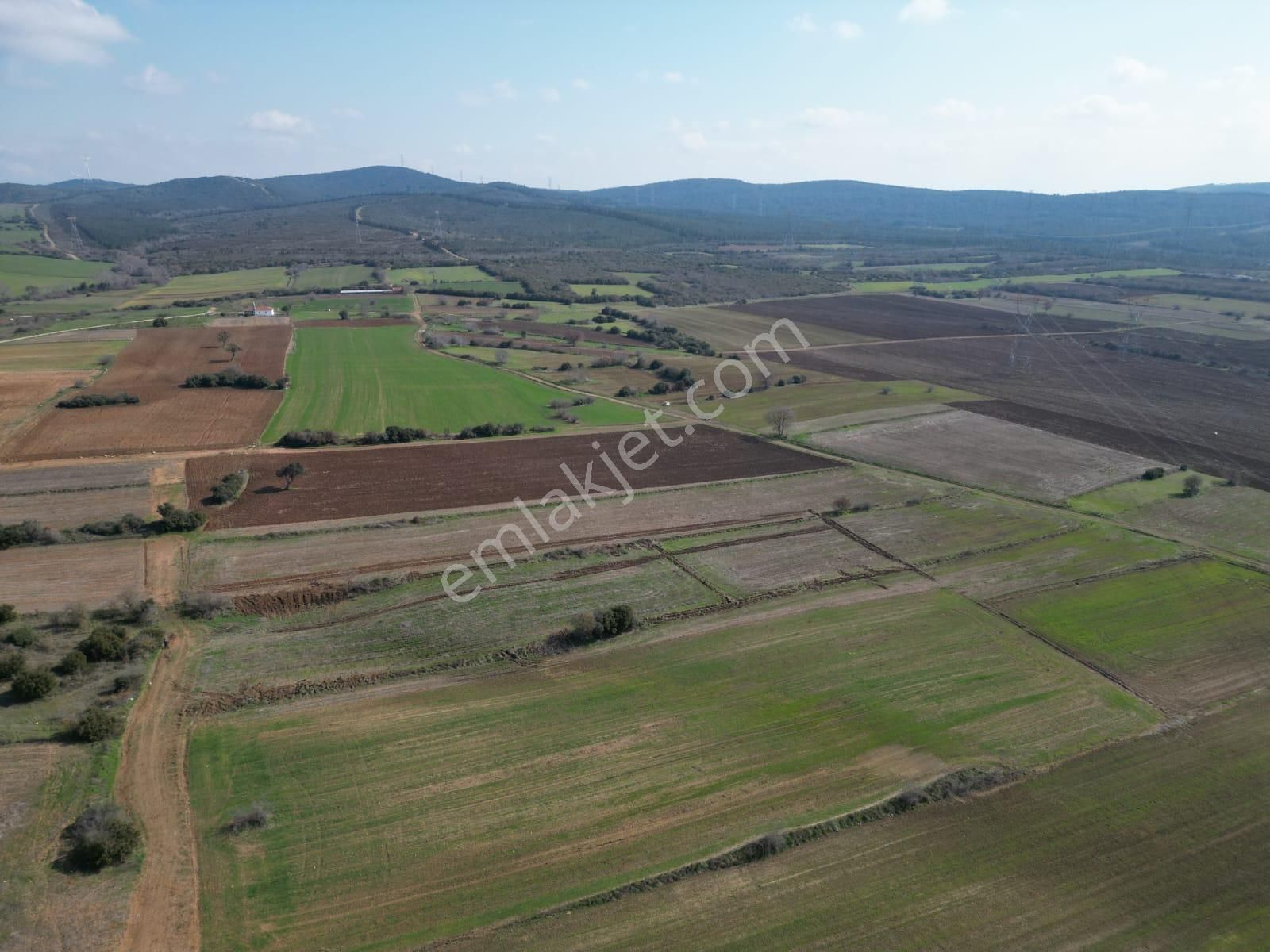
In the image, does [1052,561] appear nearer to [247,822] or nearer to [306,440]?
[247,822]

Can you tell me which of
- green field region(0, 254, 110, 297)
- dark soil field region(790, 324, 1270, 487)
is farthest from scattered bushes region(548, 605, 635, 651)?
green field region(0, 254, 110, 297)

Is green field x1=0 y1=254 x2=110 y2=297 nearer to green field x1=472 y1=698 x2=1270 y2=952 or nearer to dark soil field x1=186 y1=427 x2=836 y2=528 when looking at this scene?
dark soil field x1=186 y1=427 x2=836 y2=528

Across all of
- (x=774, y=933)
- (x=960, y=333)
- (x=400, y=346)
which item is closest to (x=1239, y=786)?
(x=774, y=933)

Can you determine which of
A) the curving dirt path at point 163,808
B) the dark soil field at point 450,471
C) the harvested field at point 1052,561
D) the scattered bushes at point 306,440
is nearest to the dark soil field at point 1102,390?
the harvested field at point 1052,561

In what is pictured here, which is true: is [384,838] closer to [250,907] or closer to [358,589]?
[250,907]

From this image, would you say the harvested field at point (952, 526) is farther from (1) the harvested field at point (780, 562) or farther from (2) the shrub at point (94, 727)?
(2) the shrub at point (94, 727)
